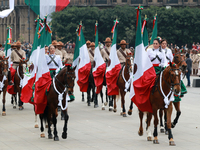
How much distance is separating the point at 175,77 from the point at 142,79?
1270 mm

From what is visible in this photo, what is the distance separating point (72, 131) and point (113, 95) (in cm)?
431

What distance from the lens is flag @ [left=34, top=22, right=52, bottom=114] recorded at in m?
10.7

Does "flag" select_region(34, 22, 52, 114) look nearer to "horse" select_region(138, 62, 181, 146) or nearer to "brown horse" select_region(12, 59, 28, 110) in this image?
"horse" select_region(138, 62, 181, 146)

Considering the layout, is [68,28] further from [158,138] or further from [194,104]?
[158,138]

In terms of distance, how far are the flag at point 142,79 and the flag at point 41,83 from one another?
2201 millimetres

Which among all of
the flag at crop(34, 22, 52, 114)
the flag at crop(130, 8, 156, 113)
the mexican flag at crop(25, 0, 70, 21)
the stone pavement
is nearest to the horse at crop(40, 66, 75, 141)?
the flag at crop(34, 22, 52, 114)

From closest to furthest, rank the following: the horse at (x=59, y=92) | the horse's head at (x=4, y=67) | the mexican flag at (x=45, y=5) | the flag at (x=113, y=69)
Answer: the horse at (x=59, y=92) → the horse's head at (x=4, y=67) → the flag at (x=113, y=69) → the mexican flag at (x=45, y=5)

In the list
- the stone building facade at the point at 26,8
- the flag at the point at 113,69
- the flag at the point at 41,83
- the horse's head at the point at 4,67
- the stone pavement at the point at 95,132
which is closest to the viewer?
the stone pavement at the point at 95,132

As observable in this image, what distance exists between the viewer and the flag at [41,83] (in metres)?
10.7

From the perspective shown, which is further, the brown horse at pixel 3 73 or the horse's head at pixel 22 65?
the horse's head at pixel 22 65

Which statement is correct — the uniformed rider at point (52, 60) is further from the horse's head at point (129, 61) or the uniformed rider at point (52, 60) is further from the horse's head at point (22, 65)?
the horse's head at point (22, 65)

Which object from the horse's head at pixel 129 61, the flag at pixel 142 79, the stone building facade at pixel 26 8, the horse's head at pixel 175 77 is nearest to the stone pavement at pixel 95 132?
the flag at pixel 142 79

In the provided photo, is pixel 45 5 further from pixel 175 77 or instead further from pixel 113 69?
pixel 175 77

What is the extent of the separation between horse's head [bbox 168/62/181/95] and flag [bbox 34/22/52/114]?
3214 mm
